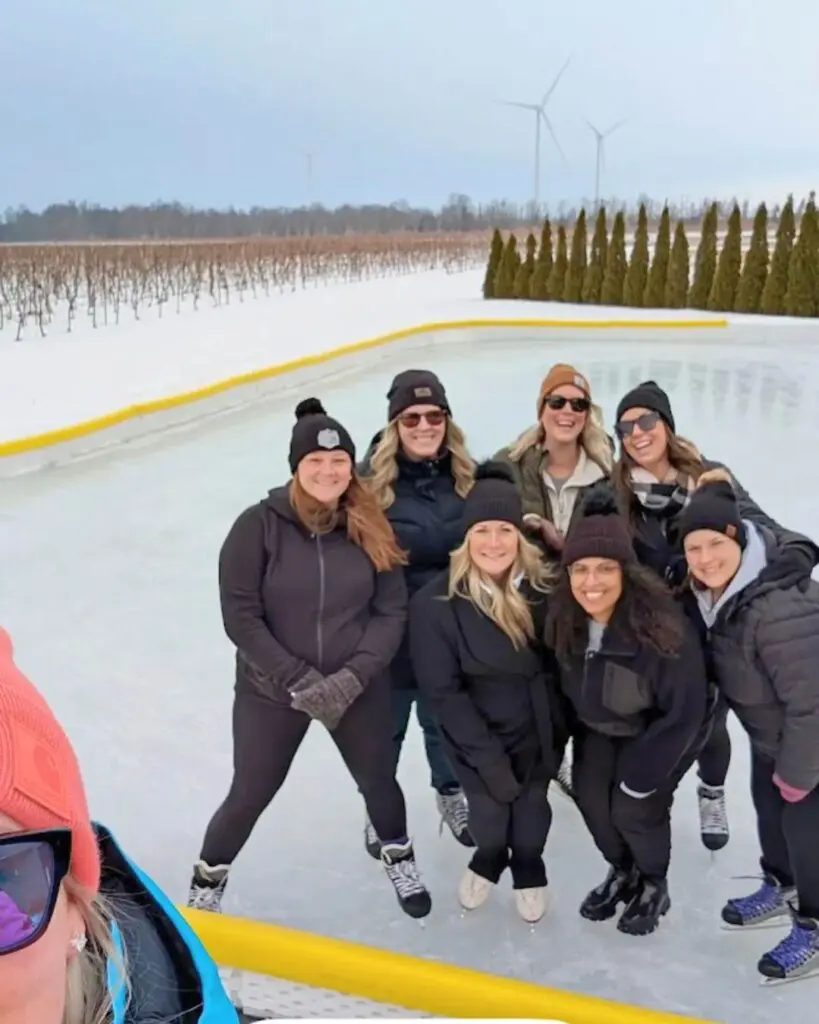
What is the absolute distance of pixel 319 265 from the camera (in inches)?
1166

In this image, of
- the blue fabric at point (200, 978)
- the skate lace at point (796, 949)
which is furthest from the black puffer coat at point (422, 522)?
the blue fabric at point (200, 978)

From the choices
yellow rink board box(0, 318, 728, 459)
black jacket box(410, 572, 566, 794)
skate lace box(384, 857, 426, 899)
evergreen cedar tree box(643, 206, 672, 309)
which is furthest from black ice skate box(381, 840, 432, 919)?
evergreen cedar tree box(643, 206, 672, 309)

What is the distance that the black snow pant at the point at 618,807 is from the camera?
2.34m

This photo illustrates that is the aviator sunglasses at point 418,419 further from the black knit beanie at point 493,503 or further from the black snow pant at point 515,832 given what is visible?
the black snow pant at point 515,832

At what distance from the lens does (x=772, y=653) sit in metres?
2.07

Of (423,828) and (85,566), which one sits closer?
(423,828)

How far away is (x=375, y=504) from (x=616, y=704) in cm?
75

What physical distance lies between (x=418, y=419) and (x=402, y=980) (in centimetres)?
136

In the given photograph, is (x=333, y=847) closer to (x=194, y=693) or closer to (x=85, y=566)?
(x=194, y=693)

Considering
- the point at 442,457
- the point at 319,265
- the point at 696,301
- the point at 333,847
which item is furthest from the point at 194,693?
the point at 319,265

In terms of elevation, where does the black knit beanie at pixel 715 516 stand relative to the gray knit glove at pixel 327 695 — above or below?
above

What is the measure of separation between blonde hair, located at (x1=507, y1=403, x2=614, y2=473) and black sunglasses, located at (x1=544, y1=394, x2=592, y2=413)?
0.14 ft

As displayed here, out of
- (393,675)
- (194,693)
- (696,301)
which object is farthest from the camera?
(696,301)

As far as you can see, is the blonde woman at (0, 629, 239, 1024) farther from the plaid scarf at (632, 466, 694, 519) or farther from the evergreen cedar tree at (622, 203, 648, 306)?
the evergreen cedar tree at (622, 203, 648, 306)
